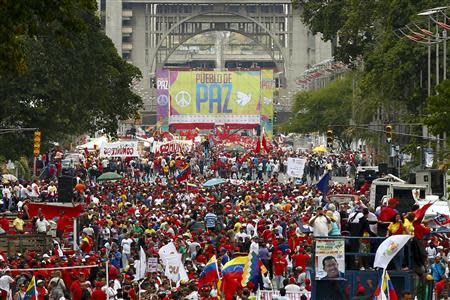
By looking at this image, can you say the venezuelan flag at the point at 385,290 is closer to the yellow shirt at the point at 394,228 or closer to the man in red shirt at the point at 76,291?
the yellow shirt at the point at 394,228

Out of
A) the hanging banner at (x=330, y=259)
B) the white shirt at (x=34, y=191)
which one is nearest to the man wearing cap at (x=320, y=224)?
the hanging banner at (x=330, y=259)

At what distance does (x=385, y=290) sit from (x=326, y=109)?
9243 centimetres

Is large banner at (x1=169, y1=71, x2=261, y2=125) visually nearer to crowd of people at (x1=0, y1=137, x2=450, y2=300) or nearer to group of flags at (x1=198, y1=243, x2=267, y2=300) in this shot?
crowd of people at (x1=0, y1=137, x2=450, y2=300)

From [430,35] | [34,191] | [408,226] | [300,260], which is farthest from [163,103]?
[408,226]

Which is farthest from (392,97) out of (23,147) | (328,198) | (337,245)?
(337,245)

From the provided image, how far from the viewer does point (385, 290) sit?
23.7 metres

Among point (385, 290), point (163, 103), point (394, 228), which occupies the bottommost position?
point (385, 290)

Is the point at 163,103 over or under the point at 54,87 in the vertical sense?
under

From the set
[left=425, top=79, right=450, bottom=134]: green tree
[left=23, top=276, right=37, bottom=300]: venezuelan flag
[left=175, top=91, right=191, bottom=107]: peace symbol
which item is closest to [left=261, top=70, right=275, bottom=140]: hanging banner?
[left=175, top=91, right=191, bottom=107]: peace symbol

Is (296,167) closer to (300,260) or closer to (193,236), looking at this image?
(193,236)

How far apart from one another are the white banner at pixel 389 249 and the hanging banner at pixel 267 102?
3994 inches

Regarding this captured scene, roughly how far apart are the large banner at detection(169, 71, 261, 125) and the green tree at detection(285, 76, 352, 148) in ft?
33.3

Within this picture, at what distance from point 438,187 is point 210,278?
20352mm

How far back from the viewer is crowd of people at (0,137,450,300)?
27609 millimetres
